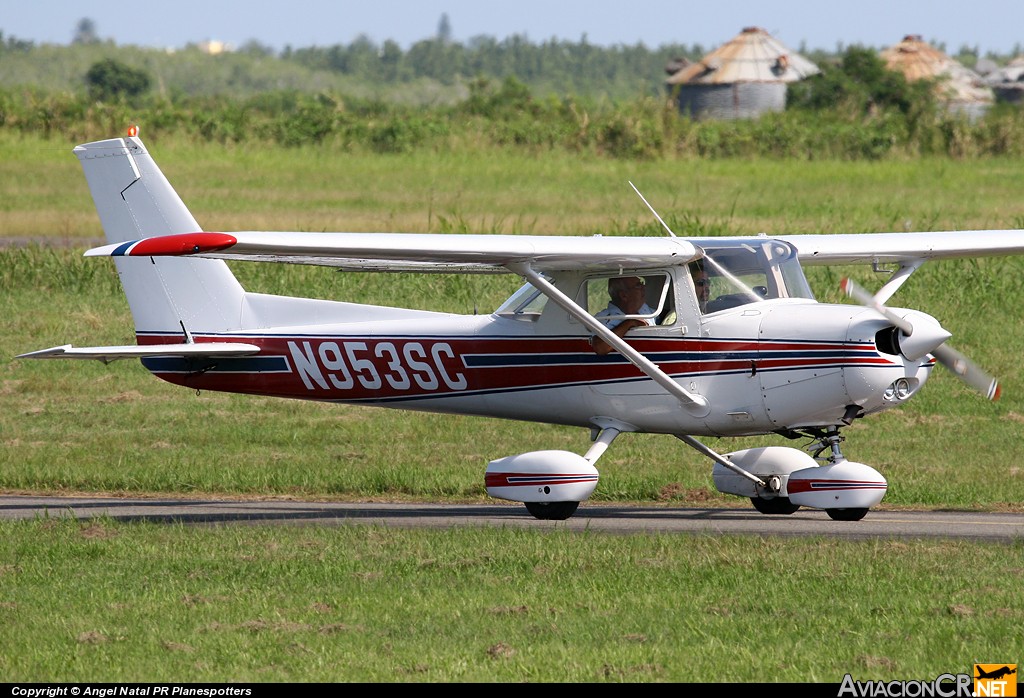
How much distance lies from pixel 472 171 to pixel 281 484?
2612 centimetres

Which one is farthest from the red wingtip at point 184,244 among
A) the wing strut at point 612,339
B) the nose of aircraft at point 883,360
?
the nose of aircraft at point 883,360

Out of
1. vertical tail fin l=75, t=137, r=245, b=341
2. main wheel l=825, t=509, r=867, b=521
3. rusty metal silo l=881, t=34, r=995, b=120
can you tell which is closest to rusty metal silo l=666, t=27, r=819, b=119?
rusty metal silo l=881, t=34, r=995, b=120

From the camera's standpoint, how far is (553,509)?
37.1 ft

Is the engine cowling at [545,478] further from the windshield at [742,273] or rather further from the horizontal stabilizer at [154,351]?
the horizontal stabilizer at [154,351]

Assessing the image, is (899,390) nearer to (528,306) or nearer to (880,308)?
(880,308)

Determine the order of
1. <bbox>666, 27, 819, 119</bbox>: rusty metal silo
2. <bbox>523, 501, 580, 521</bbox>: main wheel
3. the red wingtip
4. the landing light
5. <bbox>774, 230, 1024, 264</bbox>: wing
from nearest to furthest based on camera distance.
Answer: the red wingtip → the landing light → <bbox>523, 501, 580, 521</bbox>: main wheel → <bbox>774, 230, 1024, 264</bbox>: wing → <bbox>666, 27, 819, 119</bbox>: rusty metal silo

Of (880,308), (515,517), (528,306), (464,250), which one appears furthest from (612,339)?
(880,308)

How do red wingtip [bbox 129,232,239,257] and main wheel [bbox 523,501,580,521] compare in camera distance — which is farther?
main wheel [bbox 523,501,580,521]

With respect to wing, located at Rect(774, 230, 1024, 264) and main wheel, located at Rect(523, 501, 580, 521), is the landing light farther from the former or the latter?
main wheel, located at Rect(523, 501, 580, 521)

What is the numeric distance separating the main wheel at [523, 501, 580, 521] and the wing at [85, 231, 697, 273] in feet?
6.01

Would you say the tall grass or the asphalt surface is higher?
→ the tall grass

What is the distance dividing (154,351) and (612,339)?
3828mm

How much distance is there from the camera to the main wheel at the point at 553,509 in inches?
444

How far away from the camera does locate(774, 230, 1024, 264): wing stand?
39.8 ft
